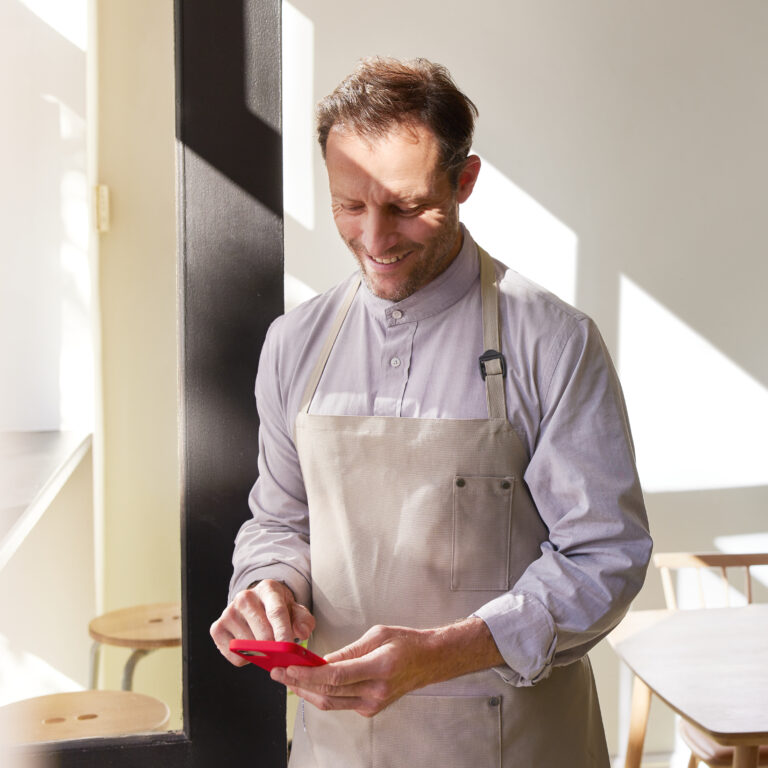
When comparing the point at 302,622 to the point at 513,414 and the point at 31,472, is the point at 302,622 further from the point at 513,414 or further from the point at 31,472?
the point at 31,472

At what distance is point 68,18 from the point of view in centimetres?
163

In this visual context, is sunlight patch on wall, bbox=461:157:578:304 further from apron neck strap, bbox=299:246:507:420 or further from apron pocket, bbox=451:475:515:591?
apron pocket, bbox=451:475:515:591

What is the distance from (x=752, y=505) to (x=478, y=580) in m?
2.11

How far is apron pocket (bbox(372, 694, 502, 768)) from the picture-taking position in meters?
1.38

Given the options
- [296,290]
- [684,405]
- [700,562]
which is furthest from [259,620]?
[684,405]

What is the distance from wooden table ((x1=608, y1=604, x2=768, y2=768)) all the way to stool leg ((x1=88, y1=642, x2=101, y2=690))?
46.0 inches

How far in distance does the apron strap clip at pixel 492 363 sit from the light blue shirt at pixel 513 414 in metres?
0.01

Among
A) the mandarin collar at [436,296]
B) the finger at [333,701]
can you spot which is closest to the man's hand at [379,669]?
the finger at [333,701]

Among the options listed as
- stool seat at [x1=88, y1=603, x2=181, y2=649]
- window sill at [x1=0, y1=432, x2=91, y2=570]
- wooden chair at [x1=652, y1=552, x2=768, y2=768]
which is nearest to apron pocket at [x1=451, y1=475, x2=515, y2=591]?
stool seat at [x1=88, y1=603, x2=181, y2=649]

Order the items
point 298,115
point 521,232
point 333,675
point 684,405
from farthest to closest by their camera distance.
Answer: point 684,405 < point 521,232 < point 298,115 < point 333,675

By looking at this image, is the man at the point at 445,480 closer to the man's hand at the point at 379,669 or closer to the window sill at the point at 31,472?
the man's hand at the point at 379,669

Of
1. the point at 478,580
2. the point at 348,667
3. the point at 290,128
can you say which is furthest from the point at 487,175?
the point at 348,667

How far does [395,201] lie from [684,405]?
6.71 ft

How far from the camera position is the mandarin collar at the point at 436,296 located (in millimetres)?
1459
